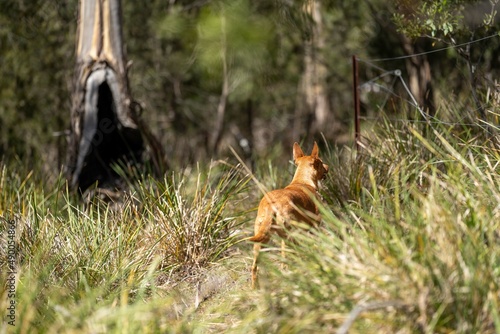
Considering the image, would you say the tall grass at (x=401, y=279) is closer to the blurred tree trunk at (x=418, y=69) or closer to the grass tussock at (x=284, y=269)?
the grass tussock at (x=284, y=269)

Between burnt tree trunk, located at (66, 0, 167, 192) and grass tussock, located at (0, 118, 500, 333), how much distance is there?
2.41m

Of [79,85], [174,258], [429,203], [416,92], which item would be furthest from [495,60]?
[429,203]

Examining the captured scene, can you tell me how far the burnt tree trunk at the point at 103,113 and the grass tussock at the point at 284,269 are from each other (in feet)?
7.92

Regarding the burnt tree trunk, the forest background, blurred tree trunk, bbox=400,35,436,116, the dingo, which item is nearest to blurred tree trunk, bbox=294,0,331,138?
the forest background

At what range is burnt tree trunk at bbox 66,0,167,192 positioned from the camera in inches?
367

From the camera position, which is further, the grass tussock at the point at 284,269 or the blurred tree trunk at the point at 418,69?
the blurred tree trunk at the point at 418,69

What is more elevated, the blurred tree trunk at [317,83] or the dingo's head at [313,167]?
the dingo's head at [313,167]

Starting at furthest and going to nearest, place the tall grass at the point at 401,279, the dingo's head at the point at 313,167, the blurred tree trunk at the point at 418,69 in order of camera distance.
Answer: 1. the blurred tree trunk at the point at 418,69
2. the dingo's head at the point at 313,167
3. the tall grass at the point at 401,279

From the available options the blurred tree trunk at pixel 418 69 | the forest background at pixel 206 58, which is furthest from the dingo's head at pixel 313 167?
the forest background at pixel 206 58

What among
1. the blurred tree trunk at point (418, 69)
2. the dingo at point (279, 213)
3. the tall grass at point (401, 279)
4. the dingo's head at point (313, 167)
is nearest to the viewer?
the tall grass at point (401, 279)

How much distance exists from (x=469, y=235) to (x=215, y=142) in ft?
44.5

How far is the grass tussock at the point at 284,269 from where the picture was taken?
13.7ft

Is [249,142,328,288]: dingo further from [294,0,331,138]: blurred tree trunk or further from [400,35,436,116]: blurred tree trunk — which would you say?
[294,0,331,138]: blurred tree trunk

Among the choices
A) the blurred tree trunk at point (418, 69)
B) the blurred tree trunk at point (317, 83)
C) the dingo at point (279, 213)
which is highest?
the dingo at point (279, 213)
